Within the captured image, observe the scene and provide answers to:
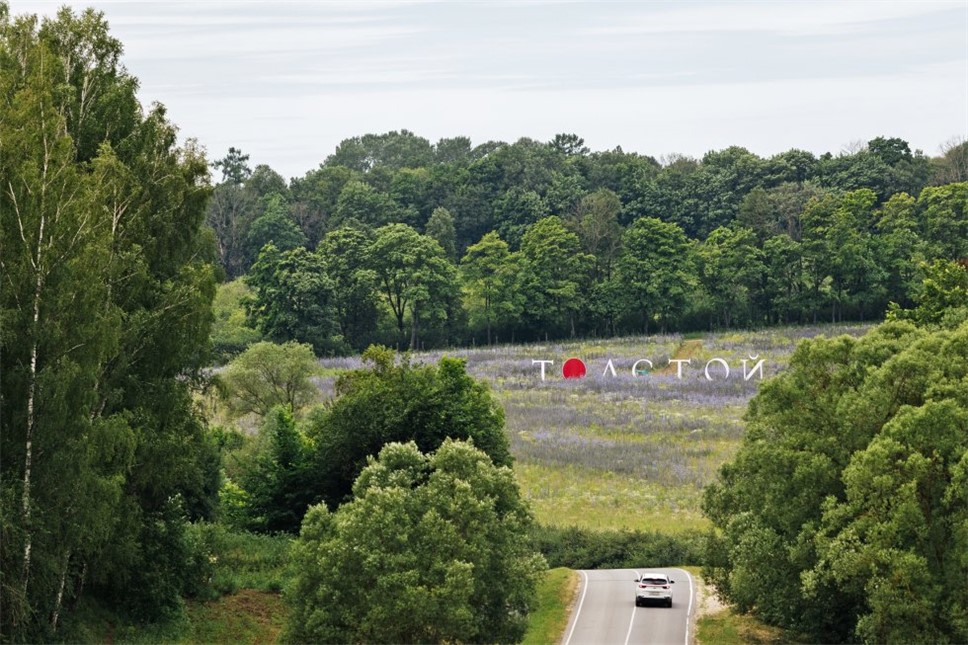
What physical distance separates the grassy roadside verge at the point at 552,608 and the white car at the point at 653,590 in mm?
2326

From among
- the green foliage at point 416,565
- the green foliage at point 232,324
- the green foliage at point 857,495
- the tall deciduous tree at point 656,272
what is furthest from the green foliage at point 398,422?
the tall deciduous tree at point 656,272

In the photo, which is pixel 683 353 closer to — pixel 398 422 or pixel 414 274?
pixel 414 274

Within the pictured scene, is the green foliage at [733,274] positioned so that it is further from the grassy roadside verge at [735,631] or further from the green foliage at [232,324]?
the grassy roadside verge at [735,631]

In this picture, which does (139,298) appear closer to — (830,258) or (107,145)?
(107,145)

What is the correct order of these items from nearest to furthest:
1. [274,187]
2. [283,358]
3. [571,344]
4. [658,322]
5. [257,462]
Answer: [257,462] → [283,358] → [571,344] → [658,322] → [274,187]

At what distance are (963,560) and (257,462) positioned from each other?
31589mm

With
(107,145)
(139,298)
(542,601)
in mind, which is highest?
(107,145)

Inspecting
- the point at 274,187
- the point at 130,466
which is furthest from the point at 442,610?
the point at 274,187

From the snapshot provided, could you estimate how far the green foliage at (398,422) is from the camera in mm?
52062

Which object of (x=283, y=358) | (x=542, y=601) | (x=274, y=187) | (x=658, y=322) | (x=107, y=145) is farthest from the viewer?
(x=274, y=187)

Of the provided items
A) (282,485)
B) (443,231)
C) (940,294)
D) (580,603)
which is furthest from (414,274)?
(580,603)

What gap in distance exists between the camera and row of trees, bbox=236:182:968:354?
11512 cm

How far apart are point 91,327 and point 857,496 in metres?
19.1

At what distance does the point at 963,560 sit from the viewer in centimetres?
3369
